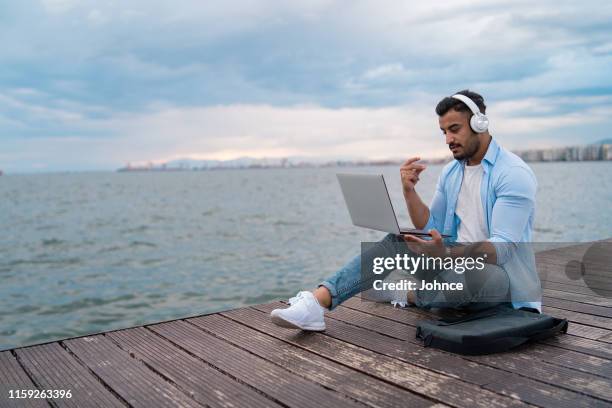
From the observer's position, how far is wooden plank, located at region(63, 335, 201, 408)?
9.04 ft

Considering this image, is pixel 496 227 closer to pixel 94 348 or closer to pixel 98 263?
pixel 94 348

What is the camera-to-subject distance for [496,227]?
131 inches

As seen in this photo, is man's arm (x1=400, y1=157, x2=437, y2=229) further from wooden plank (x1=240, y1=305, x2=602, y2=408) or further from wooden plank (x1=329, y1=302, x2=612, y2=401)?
wooden plank (x1=329, y1=302, x2=612, y2=401)

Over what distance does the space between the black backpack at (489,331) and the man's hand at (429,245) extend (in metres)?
0.45

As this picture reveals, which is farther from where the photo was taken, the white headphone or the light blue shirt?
the white headphone

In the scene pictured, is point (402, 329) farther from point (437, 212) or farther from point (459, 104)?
point (459, 104)

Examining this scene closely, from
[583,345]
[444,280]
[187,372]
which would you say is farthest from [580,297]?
[187,372]

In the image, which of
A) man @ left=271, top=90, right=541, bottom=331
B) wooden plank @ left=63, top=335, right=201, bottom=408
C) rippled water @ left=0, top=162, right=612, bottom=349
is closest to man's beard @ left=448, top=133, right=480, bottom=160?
man @ left=271, top=90, right=541, bottom=331

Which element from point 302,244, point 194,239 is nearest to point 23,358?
point 302,244

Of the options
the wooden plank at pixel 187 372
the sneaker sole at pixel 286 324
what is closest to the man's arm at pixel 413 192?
the sneaker sole at pixel 286 324

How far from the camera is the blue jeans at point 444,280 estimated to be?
11.7ft

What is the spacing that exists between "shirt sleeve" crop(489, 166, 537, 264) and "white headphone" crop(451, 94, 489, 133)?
35 centimetres

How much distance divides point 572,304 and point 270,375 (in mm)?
2718

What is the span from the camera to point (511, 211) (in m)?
3.33
